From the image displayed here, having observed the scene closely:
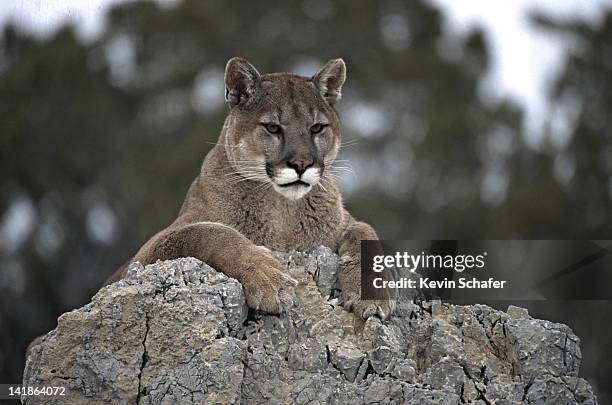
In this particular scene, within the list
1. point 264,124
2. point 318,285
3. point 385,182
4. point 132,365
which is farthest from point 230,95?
point 385,182

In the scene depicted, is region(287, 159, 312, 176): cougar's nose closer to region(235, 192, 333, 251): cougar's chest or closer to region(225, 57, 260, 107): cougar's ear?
region(235, 192, 333, 251): cougar's chest

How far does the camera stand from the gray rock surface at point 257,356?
5.76m

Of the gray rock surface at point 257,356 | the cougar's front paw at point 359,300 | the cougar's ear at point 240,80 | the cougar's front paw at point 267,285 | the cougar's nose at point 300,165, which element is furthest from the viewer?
the cougar's ear at point 240,80

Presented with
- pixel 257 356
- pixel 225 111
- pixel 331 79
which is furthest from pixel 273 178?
pixel 225 111

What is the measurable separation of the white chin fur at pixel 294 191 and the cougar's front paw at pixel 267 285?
3.27 feet

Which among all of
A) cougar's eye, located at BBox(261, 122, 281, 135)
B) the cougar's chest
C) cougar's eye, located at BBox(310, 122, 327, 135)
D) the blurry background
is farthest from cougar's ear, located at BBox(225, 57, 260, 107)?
the blurry background

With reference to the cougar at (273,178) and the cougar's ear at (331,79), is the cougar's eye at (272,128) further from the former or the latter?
the cougar's ear at (331,79)

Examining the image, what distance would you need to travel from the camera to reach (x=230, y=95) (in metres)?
7.96

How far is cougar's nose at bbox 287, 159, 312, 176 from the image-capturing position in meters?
7.21

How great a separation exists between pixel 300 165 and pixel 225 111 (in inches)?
659

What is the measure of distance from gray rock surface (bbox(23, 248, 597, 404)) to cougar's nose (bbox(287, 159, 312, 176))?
1237mm

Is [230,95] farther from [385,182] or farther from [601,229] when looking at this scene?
[385,182]

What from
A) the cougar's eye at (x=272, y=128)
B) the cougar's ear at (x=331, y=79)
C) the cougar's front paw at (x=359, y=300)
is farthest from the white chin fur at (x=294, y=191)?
the cougar's ear at (x=331, y=79)

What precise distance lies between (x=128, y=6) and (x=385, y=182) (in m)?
6.91
